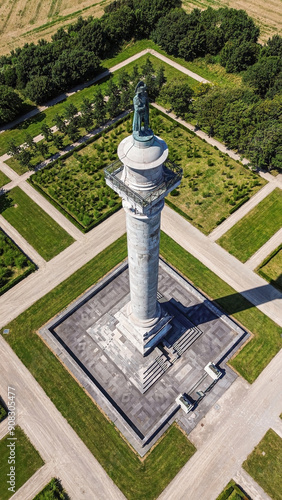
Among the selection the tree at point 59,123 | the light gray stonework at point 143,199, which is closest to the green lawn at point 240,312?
the light gray stonework at point 143,199

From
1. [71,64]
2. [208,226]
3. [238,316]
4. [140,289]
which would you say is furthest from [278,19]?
[140,289]

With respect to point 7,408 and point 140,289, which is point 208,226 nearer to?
point 140,289

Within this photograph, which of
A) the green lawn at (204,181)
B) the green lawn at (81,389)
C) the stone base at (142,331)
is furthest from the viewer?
the green lawn at (204,181)

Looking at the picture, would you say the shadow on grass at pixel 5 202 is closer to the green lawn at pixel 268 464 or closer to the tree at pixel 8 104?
the tree at pixel 8 104

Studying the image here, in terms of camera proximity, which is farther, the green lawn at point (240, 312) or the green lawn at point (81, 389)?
the green lawn at point (240, 312)

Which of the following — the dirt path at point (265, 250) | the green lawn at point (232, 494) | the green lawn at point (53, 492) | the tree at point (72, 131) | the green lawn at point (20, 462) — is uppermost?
the tree at point (72, 131)

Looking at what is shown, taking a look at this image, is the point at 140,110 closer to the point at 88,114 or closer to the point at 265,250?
the point at 265,250
